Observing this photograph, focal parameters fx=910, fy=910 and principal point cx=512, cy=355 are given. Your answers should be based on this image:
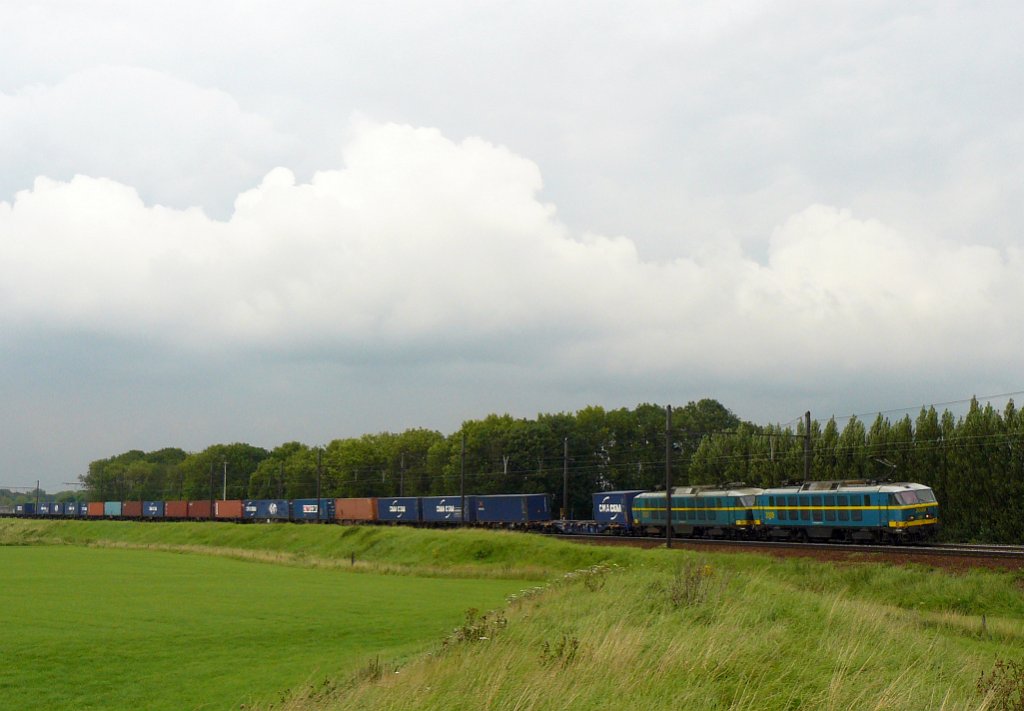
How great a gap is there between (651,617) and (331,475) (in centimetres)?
13663

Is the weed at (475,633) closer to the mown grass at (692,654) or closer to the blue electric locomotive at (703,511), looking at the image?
the mown grass at (692,654)

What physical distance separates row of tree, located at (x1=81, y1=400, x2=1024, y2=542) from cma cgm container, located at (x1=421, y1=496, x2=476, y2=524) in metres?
3.68

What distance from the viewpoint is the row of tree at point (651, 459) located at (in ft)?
219

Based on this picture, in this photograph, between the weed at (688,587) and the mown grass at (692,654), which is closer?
the mown grass at (692,654)

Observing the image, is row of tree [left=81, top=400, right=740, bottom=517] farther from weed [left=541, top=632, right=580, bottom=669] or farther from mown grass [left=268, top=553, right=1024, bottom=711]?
weed [left=541, top=632, right=580, bottom=669]

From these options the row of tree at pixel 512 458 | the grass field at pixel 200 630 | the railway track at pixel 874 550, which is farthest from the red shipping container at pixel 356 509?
the grass field at pixel 200 630

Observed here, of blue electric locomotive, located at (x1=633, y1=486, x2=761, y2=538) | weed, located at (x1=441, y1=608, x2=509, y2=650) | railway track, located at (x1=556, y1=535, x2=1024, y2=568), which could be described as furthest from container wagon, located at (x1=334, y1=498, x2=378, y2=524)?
weed, located at (x1=441, y1=608, x2=509, y2=650)

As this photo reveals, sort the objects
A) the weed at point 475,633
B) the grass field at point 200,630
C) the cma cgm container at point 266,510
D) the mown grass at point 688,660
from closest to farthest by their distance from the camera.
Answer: the mown grass at point 688,660 < the grass field at point 200,630 < the weed at point 475,633 < the cma cgm container at point 266,510

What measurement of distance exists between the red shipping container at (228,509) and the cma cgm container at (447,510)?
34.4 metres

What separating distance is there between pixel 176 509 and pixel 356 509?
39.1 metres

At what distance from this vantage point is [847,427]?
79.4 meters

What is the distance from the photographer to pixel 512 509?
8194cm

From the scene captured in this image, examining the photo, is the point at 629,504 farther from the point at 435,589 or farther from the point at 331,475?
the point at 331,475

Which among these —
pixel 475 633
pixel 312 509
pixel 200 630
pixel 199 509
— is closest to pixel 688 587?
pixel 475 633
